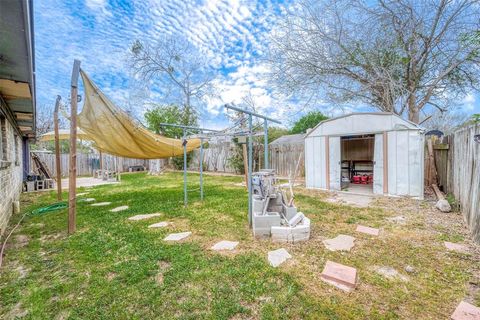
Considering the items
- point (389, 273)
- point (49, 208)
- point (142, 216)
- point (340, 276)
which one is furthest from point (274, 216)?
point (49, 208)

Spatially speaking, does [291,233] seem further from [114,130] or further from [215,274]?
[114,130]

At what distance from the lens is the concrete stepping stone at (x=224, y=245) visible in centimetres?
273

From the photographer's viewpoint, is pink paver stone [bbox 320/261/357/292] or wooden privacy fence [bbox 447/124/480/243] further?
wooden privacy fence [bbox 447/124/480/243]

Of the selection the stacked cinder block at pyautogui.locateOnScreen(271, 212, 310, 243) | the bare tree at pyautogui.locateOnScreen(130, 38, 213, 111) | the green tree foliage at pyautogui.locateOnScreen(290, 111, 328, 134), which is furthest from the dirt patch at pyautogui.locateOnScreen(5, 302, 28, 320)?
the green tree foliage at pyautogui.locateOnScreen(290, 111, 328, 134)

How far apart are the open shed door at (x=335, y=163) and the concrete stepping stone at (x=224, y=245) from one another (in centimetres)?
476

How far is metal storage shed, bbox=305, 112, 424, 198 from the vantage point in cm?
536

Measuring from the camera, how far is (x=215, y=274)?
2.14 meters

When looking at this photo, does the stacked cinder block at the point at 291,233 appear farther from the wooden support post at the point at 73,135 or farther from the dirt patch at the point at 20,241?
the dirt patch at the point at 20,241

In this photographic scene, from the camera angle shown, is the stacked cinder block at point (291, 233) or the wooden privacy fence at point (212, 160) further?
the wooden privacy fence at point (212, 160)

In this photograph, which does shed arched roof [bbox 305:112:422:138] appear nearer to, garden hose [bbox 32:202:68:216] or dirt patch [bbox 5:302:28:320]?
dirt patch [bbox 5:302:28:320]

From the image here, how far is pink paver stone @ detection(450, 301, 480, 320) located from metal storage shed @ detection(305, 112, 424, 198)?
14.5 feet

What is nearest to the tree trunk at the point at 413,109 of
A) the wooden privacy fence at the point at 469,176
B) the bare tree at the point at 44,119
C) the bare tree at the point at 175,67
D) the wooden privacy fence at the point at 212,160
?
the wooden privacy fence at the point at 469,176

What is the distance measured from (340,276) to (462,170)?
3710 millimetres

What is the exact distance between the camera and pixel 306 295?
71.6 inches
